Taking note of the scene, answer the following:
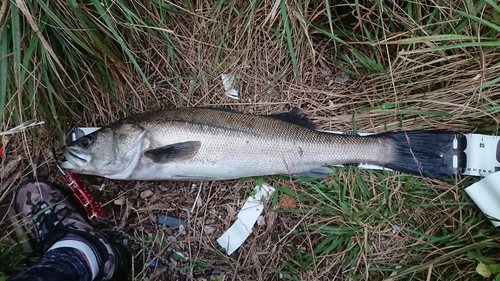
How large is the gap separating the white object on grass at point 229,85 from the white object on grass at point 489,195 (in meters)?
2.05

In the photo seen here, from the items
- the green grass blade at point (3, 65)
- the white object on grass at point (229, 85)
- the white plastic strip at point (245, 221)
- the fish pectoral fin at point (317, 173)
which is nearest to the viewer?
the green grass blade at point (3, 65)

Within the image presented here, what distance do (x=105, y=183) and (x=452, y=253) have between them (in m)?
2.82

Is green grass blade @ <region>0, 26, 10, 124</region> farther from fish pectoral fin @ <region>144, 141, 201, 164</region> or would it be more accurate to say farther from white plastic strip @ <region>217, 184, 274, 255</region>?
white plastic strip @ <region>217, 184, 274, 255</region>

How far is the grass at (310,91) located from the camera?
8.57ft

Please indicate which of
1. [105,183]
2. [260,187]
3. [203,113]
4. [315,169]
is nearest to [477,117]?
[315,169]

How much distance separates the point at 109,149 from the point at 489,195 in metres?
2.92

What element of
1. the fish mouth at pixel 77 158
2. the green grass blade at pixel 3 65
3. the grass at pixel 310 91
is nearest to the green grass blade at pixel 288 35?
the grass at pixel 310 91

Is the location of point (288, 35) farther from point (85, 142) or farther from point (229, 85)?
point (85, 142)

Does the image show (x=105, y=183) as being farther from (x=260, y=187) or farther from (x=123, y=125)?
(x=260, y=187)

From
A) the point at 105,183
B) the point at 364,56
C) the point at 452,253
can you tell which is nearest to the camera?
the point at 452,253

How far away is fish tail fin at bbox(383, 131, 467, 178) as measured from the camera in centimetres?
276

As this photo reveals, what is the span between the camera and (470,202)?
9.00ft

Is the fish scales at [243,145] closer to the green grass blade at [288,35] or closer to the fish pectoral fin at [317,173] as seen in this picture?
the fish pectoral fin at [317,173]

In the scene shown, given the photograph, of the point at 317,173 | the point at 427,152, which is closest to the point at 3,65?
the point at 317,173
